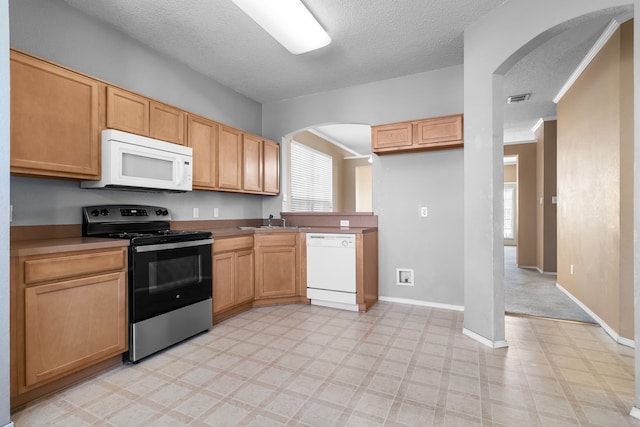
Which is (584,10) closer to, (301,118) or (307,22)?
(307,22)

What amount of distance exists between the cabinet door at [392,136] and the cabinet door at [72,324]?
9.62ft

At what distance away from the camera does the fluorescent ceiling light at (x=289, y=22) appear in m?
2.33

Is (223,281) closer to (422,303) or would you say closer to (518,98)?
→ (422,303)

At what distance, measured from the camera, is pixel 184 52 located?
3.29 m

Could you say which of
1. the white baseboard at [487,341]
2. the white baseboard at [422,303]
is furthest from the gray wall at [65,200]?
the white baseboard at [487,341]

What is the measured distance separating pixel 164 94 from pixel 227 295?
2.24 meters

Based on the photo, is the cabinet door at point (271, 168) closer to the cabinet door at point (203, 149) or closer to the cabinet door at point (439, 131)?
the cabinet door at point (203, 149)

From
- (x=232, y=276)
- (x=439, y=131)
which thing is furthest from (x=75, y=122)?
(x=439, y=131)

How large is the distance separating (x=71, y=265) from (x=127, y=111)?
1.37m

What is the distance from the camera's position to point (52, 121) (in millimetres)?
2172

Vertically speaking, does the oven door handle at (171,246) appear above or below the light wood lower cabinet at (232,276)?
above

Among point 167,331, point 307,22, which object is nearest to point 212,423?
point 167,331

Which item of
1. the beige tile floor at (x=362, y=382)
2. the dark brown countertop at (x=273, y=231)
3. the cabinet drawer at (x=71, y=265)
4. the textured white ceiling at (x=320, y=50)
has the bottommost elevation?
the beige tile floor at (x=362, y=382)

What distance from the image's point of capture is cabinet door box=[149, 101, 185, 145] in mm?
2895
